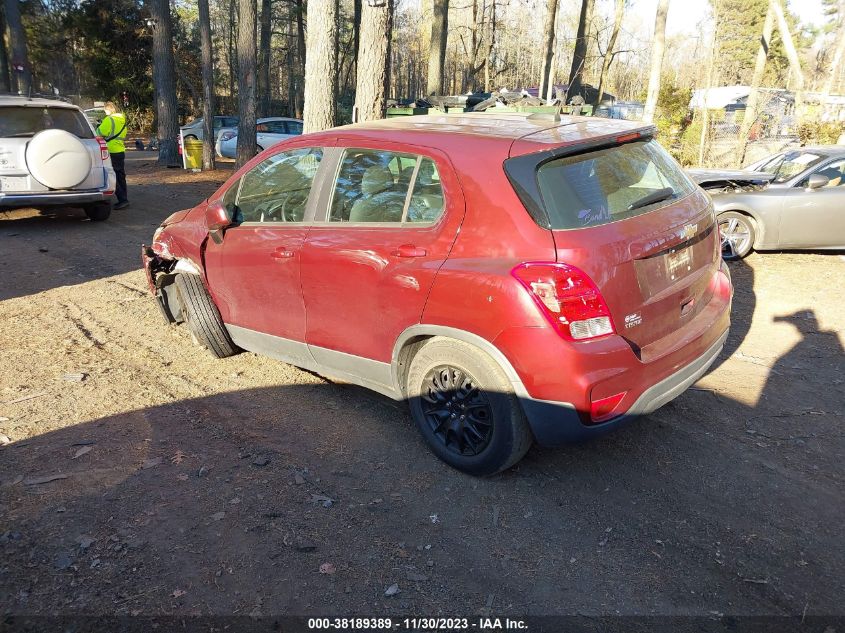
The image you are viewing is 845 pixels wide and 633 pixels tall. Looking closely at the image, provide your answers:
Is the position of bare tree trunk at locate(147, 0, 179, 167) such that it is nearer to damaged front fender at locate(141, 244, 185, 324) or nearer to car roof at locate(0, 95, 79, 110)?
car roof at locate(0, 95, 79, 110)

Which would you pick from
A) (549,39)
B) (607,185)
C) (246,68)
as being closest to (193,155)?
(246,68)

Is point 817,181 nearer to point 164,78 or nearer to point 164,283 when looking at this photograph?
point 164,283

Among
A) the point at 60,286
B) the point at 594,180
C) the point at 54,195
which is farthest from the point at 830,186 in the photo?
the point at 54,195

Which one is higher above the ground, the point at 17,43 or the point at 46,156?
the point at 17,43

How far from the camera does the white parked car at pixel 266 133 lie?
2159 centimetres

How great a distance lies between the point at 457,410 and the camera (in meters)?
3.59

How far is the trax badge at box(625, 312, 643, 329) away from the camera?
10.4ft

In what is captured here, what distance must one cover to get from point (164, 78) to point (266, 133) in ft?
11.8

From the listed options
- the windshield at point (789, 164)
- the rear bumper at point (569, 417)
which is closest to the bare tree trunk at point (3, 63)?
the windshield at point (789, 164)

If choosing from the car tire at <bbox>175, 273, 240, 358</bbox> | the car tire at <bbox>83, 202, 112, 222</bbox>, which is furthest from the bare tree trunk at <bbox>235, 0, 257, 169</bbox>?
the car tire at <bbox>175, 273, 240, 358</bbox>

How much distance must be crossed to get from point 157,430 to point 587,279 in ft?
9.41

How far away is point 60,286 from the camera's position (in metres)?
7.23

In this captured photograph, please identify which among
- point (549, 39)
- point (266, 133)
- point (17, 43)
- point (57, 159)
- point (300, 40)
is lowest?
point (57, 159)

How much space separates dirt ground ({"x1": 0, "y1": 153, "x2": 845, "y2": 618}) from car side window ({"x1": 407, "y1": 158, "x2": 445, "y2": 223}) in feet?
4.65
